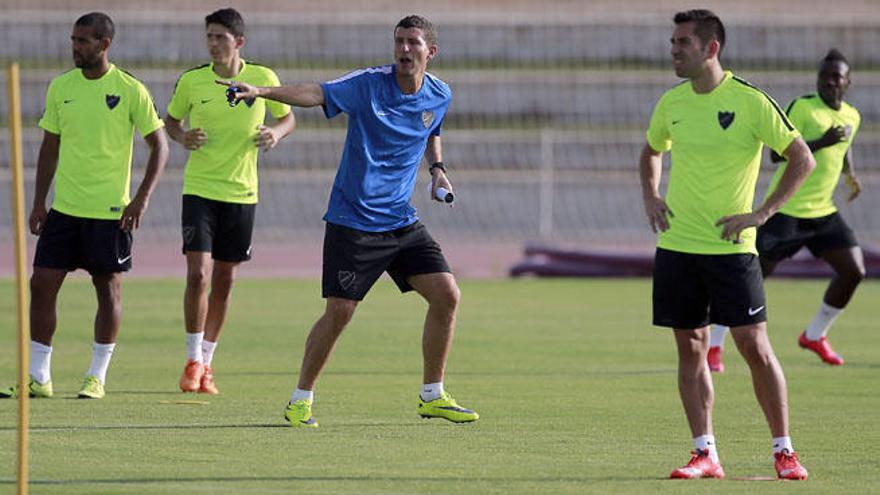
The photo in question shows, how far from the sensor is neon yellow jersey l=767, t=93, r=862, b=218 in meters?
14.2

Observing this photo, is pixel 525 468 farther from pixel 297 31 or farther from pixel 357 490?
pixel 297 31

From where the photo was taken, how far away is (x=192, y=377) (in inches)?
482

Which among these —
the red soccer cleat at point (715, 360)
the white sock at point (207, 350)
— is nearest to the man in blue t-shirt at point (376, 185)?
the white sock at point (207, 350)

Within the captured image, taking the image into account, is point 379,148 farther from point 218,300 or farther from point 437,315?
point 218,300

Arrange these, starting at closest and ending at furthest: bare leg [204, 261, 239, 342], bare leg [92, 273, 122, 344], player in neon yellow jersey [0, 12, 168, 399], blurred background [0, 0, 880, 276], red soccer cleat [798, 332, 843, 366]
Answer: player in neon yellow jersey [0, 12, 168, 399] < bare leg [92, 273, 122, 344] < bare leg [204, 261, 239, 342] < red soccer cleat [798, 332, 843, 366] < blurred background [0, 0, 880, 276]

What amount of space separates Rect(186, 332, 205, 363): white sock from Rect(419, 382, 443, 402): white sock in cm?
195

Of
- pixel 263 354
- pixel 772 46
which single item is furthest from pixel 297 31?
pixel 263 354

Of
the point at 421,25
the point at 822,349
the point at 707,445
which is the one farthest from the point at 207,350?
the point at 822,349

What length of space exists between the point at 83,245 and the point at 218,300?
120 cm

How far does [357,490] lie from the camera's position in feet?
27.2

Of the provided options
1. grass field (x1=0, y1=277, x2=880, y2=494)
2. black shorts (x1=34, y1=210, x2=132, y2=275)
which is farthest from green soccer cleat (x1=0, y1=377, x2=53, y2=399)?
black shorts (x1=34, y1=210, x2=132, y2=275)

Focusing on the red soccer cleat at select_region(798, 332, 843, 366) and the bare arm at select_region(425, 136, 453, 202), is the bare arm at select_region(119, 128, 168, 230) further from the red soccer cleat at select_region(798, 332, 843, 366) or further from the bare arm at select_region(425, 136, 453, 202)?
the red soccer cleat at select_region(798, 332, 843, 366)

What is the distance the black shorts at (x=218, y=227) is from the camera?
41.0ft

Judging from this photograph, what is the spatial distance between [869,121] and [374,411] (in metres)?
22.4
